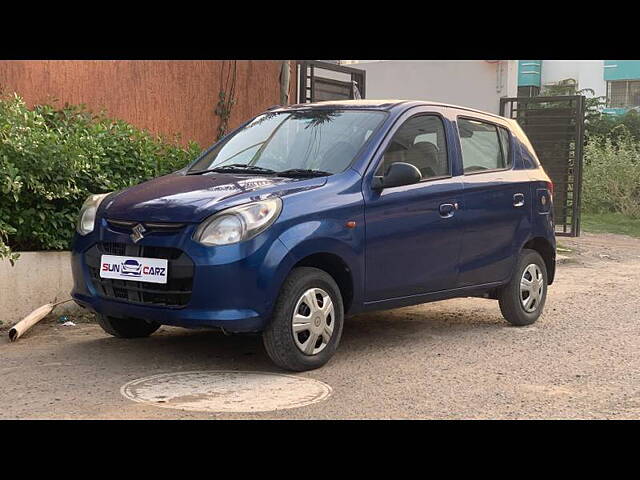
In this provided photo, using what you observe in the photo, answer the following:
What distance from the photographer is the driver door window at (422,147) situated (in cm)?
689

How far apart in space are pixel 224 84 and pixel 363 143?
18.7ft

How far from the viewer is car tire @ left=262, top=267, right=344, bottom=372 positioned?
232 inches

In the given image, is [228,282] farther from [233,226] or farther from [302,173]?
[302,173]

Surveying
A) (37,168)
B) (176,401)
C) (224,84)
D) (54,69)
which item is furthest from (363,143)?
(224,84)

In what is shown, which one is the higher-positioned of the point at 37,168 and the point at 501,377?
the point at 37,168

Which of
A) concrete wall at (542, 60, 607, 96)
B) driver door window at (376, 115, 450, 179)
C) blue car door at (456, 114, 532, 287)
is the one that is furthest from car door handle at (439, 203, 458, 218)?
concrete wall at (542, 60, 607, 96)

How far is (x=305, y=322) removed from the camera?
602cm

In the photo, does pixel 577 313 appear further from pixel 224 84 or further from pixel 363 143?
pixel 224 84

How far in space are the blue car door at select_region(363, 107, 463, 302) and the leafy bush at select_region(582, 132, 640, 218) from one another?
1563 cm

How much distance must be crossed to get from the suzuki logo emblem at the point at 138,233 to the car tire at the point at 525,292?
134 inches

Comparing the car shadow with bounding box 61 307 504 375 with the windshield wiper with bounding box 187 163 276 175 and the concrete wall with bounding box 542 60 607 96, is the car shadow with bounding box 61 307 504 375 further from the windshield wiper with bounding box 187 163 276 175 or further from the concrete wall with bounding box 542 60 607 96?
the concrete wall with bounding box 542 60 607 96

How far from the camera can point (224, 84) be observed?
475 inches

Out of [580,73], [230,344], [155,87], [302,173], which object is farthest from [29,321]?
[580,73]

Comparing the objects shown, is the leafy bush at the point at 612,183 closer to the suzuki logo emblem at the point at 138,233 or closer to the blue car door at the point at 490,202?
the blue car door at the point at 490,202
